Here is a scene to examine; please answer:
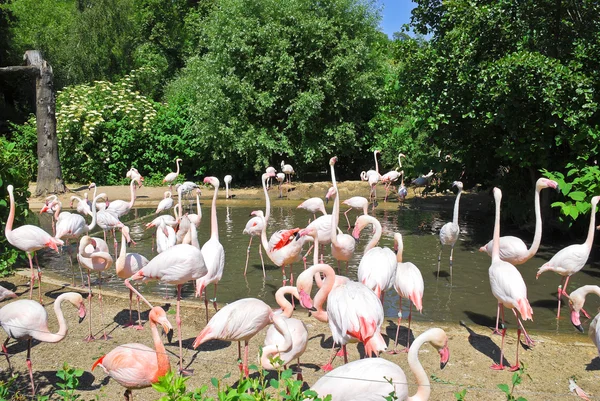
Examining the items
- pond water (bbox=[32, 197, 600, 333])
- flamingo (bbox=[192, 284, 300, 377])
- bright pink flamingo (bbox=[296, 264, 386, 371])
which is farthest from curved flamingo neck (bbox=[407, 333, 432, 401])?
pond water (bbox=[32, 197, 600, 333])

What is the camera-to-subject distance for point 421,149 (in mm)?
15109

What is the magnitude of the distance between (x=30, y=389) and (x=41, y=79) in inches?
508

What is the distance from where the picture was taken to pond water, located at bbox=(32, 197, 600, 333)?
21.9 feet

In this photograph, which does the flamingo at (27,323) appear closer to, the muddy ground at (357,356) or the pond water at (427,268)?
the muddy ground at (357,356)

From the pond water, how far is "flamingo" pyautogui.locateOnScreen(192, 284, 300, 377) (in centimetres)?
232

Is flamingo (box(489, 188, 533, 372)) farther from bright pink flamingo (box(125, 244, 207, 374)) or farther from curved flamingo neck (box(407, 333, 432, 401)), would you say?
bright pink flamingo (box(125, 244, 207, 374))

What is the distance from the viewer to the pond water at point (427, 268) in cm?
667

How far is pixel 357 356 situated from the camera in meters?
5.37

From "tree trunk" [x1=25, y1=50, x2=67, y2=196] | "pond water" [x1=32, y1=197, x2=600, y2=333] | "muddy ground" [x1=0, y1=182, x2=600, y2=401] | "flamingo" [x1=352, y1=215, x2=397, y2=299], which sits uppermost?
"tree trunk" [x1=25, y1=50, x2=67, y2=196]

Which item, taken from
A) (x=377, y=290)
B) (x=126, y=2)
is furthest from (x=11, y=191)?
(x=126, y=2)

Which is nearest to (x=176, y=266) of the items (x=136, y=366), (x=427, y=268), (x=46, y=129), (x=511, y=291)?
(x=136, y=366)

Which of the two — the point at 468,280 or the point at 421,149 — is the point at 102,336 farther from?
the point at 421,149

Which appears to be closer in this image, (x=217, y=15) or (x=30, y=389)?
(x=30, y=389)

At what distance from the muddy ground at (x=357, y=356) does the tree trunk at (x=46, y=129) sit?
10.4 m
